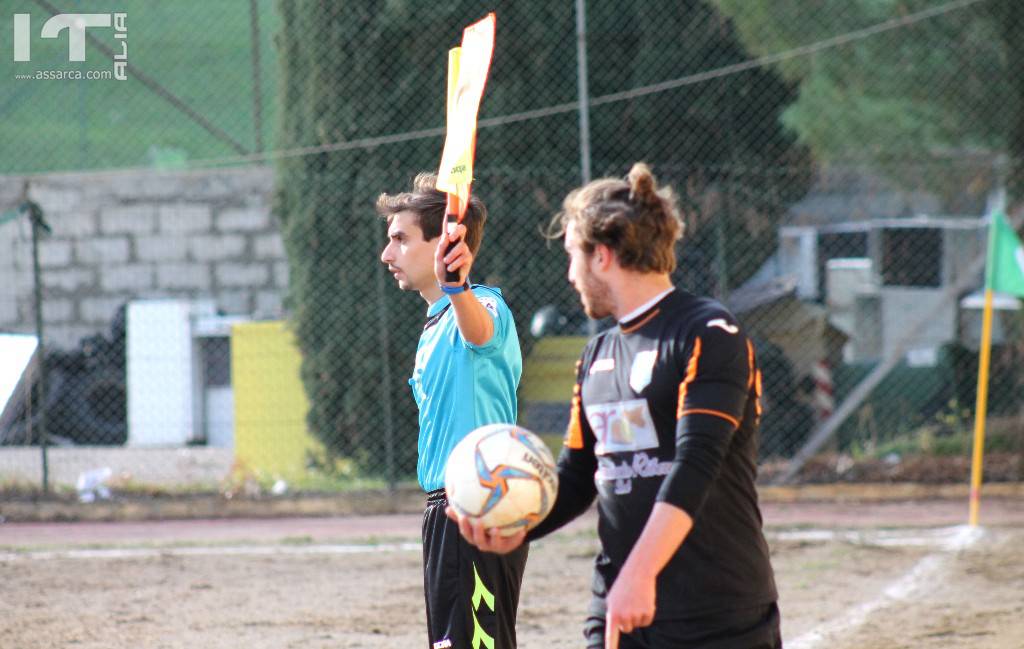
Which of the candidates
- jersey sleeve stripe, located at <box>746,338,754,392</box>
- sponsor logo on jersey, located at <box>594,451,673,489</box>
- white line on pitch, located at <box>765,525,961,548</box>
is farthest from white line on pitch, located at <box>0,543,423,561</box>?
jersey sleeve stripe, located at <box>746,338,754,392</box>

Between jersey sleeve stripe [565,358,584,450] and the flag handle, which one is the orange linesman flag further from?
jersey sleeve stripe [565,358,584,450]

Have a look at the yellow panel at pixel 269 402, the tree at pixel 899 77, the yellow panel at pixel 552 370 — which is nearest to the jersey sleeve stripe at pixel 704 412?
the yellow panel at pixel 552 370

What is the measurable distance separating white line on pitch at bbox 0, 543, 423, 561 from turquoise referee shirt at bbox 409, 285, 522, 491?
18.8ft

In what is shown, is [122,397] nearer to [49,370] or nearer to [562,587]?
[49,370]

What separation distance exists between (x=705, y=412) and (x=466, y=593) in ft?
4.35

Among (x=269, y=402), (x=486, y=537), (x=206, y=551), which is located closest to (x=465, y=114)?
(x=486, y=537)

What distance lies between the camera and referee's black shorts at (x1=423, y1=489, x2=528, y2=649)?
383 cm

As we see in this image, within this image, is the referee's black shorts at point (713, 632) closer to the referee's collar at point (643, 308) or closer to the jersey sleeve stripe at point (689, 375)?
the jersey sleeve stripe at point (689, 375)

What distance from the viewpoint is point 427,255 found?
161 inches

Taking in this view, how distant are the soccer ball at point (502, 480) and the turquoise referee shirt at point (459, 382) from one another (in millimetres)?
745

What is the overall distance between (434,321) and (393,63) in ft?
28.3

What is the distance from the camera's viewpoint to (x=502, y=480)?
307cm

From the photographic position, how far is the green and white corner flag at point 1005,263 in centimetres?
983

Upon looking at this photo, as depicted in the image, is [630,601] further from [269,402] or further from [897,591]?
[269,402]
